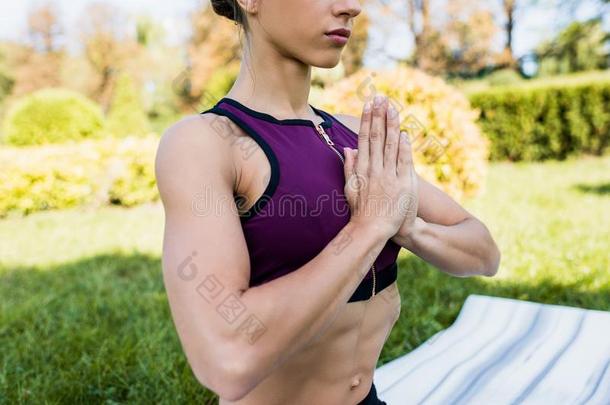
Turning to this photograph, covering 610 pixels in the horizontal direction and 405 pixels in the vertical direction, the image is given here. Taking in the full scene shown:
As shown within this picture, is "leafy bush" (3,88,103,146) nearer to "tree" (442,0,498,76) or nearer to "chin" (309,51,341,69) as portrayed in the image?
"tree" (442,0,498,76)

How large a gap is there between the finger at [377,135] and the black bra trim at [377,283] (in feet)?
0.98

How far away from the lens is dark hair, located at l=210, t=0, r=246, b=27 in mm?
1354

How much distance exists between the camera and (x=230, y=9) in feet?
4.72

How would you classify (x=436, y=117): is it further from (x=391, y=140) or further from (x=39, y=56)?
(x=39, y=56)

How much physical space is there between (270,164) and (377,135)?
0.25 metres

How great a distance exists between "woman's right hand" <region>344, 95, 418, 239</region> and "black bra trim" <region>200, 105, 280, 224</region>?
0.16 m

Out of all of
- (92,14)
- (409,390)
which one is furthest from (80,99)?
(92,14)

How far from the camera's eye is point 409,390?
2262mm

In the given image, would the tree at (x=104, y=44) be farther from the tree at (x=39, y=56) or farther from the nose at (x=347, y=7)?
the nose at (x=347, y=7)

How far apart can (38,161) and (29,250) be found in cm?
334

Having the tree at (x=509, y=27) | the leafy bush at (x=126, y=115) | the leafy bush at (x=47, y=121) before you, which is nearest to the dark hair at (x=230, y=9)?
the leafy bush at (x=47, y=121)

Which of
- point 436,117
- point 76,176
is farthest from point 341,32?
point 76,176

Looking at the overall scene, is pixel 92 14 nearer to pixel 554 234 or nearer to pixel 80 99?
pixel 80 99

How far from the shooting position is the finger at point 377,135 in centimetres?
118
